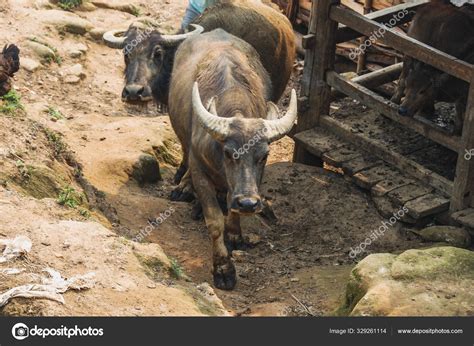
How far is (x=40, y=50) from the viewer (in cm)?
1289

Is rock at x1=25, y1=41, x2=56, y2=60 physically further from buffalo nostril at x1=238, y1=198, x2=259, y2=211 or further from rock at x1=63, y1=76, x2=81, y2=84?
buffalo nostril at x1=238, y1=198, x2=259, y2=211

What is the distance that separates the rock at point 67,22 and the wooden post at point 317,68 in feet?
15.2

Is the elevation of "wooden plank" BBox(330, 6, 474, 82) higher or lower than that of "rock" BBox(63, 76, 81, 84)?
higher

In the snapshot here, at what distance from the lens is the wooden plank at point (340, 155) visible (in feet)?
33.8

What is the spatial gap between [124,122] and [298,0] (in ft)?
16.7

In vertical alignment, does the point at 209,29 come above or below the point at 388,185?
above

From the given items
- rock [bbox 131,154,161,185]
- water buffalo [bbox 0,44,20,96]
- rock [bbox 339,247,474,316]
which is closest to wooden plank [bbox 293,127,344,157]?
rock [bbox 131,154,161,185]

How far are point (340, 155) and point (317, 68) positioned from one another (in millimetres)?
1131

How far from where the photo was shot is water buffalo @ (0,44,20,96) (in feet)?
32.7

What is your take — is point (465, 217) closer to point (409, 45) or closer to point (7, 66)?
point (409, 45)

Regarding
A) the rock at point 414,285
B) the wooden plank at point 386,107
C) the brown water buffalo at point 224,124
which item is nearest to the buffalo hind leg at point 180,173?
the brown water buffalo at point 224,124

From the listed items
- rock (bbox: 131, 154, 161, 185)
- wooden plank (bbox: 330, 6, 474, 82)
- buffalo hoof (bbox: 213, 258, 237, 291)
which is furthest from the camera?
rock (bbox: 131, 154, 161, 185)

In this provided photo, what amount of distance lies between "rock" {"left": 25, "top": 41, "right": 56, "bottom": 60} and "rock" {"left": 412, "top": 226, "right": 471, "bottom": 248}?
6.30 m

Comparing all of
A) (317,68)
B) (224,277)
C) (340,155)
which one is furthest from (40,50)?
(224,277)
